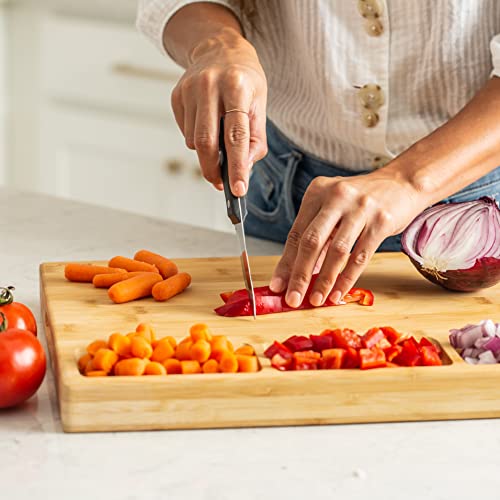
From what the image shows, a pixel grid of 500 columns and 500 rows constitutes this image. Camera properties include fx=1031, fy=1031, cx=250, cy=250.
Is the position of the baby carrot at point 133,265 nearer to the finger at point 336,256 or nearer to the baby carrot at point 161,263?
the baby carrot at point 161,263

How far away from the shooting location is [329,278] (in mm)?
1607

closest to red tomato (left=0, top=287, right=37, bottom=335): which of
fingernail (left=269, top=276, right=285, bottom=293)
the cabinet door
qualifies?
fingernail (left=269, top=276, right=285, bottom=293)

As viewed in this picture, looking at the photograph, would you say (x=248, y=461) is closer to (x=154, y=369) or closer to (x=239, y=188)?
(x=154, y=369)

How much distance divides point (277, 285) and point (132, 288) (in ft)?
0.76

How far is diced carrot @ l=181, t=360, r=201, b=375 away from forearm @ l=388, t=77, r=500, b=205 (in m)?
0.51

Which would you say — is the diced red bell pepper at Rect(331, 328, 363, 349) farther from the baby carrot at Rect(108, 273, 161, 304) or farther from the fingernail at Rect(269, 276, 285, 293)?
the baby carrot at Rect(108, 273, 161, 304)

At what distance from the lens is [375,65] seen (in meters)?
1.91

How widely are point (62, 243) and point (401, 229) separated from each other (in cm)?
82

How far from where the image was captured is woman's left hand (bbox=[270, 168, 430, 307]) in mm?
1585

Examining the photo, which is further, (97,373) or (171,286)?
(171,286)

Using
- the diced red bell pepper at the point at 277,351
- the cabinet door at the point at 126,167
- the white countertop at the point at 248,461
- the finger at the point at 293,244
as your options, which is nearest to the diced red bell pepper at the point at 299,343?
the diced red bell pepper at the point at 277,351

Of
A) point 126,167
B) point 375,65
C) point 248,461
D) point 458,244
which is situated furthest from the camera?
point 126,167

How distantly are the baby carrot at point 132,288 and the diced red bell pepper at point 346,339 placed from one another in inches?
15.3

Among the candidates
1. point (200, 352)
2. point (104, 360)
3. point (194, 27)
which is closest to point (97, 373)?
point (104, 360)
